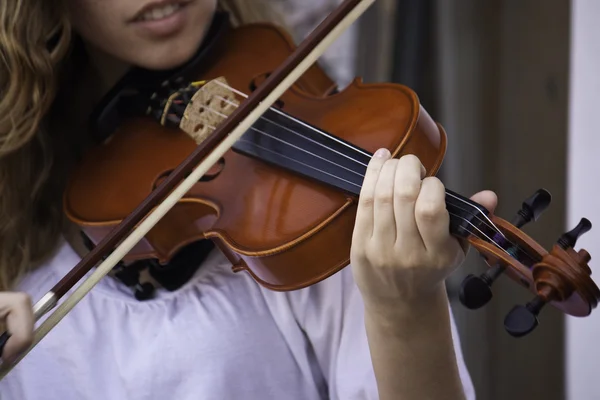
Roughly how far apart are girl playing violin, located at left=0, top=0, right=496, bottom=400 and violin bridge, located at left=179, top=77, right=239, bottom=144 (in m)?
0.06

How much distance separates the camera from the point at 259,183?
728 millimetres

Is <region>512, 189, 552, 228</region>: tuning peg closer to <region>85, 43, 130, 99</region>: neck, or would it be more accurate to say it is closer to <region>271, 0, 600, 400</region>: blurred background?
<region>85, 43, 130, 99</region>: neck

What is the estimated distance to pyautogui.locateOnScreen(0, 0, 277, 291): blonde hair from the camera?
0.83 metres

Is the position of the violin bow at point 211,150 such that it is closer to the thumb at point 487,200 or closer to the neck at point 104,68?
the thumb at point 487,200

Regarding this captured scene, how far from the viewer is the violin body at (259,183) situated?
2.14 ft

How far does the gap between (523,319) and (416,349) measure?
0.13 m

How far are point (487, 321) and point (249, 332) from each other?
898mm

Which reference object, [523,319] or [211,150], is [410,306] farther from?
[211,150]

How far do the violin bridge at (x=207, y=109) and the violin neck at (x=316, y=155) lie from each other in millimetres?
57

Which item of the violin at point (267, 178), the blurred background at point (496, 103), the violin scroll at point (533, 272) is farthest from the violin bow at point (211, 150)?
the blurred background at point (496, 103)

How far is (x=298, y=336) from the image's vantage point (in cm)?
79

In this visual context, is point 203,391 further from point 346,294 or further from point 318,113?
point 318,113

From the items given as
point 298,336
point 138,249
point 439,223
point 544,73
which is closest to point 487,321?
point 544,73

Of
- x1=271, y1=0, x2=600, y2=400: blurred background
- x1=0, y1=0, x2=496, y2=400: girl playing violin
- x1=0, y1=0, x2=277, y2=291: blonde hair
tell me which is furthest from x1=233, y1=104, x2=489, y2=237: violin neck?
x1=271, y1=0, x2=600, y2=400: blurred background
